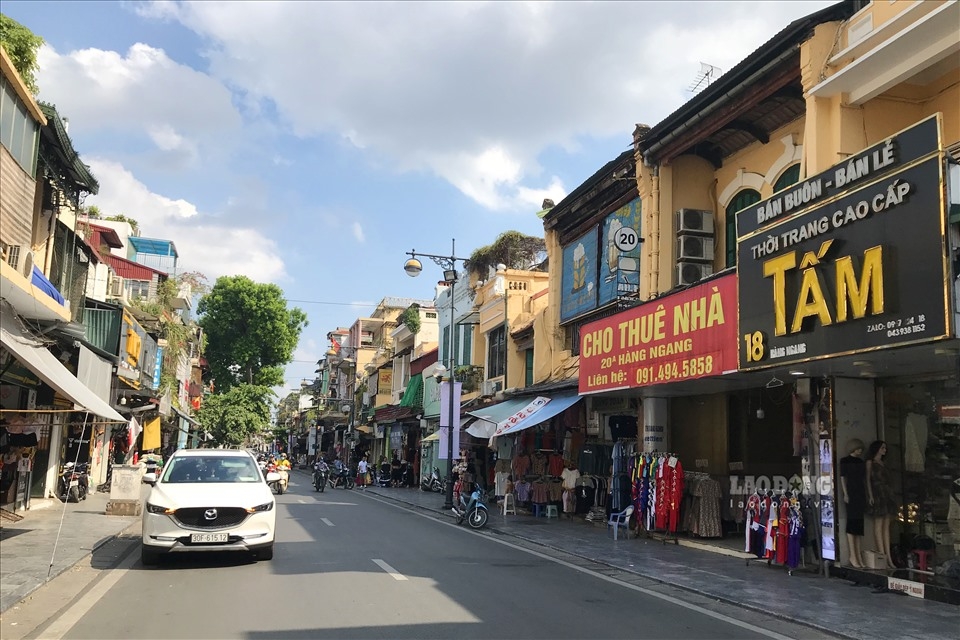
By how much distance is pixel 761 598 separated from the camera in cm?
954

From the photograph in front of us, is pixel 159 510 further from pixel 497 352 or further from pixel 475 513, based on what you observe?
pixel 497 352

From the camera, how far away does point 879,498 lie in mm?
11102

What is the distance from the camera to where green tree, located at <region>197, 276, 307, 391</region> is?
56406 millimetres

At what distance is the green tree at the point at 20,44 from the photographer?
1393cm

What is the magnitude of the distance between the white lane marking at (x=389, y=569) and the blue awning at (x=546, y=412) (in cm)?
785

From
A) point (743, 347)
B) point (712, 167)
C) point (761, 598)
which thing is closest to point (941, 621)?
point (761, 598)

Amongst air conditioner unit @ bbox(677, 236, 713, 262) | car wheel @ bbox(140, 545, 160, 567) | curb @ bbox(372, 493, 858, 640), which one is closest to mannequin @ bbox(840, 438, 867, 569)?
curb @ bbox(372, 493, 858, 640)

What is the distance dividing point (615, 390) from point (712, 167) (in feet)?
18.7

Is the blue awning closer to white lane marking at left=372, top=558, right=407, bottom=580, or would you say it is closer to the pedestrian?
white lane marking at left=372, top=558, right=407, bottom=580

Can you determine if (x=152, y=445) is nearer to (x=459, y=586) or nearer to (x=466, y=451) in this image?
(x=466, y=451)

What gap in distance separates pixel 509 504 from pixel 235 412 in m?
36.2

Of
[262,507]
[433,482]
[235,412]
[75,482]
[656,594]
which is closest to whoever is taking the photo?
[656,594]

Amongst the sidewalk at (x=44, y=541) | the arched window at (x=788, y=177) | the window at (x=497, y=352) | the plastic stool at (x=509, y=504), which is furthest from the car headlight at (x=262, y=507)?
the window at (x=497, y=352)

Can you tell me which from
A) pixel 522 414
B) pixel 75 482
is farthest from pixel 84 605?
pixel 75 482
